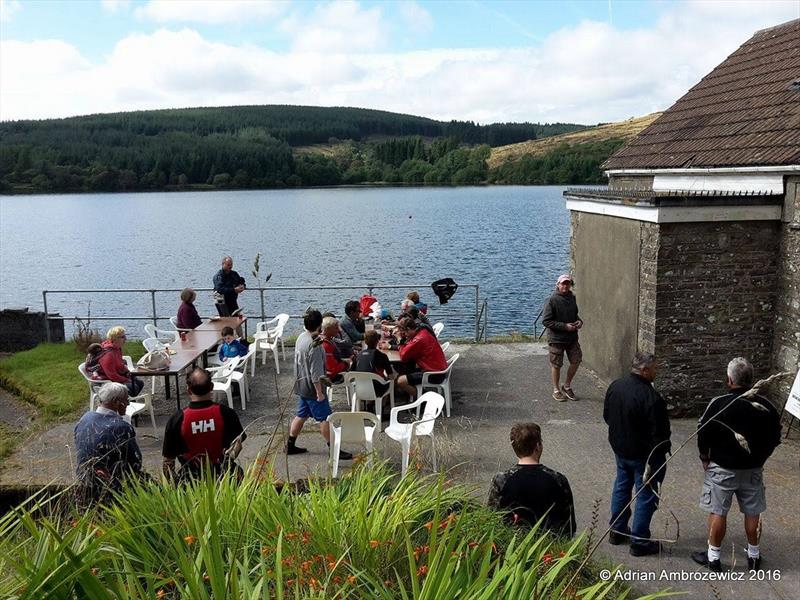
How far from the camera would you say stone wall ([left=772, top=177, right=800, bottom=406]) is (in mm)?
9133

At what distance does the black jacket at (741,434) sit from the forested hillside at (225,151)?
131m

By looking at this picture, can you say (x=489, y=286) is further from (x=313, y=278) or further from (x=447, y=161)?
(x=447, y=161)

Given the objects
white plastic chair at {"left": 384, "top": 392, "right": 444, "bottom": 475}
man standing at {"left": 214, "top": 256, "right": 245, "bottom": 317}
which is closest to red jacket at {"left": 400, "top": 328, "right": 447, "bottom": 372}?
white plastic chair at {"left": 384, "top": 392, "right": 444, "bottom": 475}

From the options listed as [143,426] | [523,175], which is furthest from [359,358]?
[523,175]

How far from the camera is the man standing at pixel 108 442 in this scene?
5.45 m

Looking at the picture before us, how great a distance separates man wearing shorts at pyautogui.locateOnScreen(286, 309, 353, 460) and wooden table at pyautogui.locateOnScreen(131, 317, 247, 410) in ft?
7.24

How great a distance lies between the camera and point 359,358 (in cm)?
919

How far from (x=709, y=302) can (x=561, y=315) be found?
1970mm

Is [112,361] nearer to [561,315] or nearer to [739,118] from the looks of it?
[561,315]

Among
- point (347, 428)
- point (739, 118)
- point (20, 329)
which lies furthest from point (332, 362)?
point (20, 329)

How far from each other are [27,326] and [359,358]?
10.1 meters

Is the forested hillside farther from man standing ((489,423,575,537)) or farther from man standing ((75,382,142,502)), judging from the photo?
man standing ((489,423,575,537))

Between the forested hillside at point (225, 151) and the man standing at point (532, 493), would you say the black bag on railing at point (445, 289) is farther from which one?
the forested hillside at point (225, 151)

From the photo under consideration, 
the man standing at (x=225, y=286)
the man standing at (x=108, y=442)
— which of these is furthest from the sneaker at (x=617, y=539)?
the man standing at (x=225, y=286)
